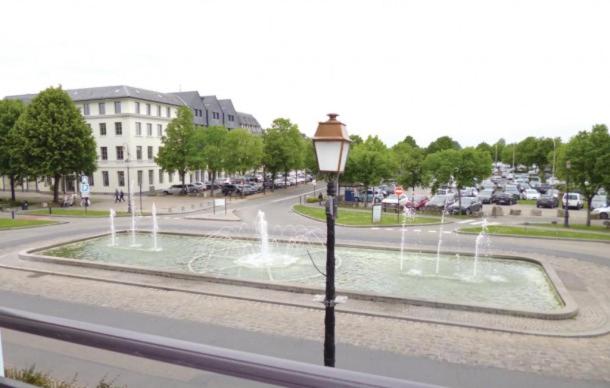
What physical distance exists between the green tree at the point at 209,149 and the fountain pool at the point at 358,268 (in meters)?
31.3

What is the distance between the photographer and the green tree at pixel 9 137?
1709 inches

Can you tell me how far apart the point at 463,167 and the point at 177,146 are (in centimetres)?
3463

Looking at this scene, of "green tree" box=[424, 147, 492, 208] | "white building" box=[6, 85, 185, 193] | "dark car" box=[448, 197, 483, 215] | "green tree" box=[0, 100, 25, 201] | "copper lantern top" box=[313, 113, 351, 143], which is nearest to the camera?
"copper lantern top" box=[313, 113, 351, 143]

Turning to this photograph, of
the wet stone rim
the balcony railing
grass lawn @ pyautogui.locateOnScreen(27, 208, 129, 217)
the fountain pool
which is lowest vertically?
grass lawn @ pyautogui.locateOnScreen(27, 208, 129, 217)

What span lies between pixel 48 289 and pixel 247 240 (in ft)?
33.9

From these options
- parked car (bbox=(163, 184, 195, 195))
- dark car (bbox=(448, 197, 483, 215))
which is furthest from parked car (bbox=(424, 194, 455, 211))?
parked car (bbox=(163, 184, 195, 195))

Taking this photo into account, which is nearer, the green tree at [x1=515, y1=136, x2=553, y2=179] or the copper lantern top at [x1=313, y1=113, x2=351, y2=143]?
the copper lantern top at [x1=313, y1=113, x2=351, y2=143]

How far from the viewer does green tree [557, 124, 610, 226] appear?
28.1 meters

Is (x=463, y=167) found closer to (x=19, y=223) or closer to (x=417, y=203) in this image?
(x=417, y=203)

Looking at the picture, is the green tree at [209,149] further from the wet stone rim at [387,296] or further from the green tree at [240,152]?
the wet stone rim at [387,296]

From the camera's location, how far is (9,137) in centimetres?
4459

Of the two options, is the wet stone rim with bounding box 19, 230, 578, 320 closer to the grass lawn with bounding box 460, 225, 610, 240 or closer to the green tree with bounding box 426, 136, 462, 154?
the grass lawn with bounding box 460, 225, 610, 240

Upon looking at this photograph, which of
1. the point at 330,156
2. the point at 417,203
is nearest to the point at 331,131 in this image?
the point at 330,156

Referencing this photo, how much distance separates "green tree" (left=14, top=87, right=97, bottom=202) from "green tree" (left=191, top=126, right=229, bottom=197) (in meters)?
12.6
